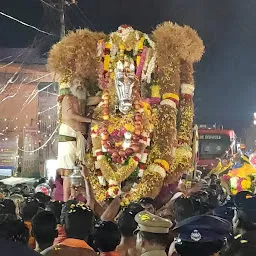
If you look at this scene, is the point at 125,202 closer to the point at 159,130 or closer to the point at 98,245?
the point at 159,130

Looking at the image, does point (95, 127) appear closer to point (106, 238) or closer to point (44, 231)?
point (44, 231)

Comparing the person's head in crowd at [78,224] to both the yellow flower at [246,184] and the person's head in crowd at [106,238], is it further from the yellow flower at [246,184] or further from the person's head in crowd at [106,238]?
the yellow flower at [246,184]

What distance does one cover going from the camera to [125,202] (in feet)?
26.8

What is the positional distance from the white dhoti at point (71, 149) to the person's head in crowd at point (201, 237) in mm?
5390

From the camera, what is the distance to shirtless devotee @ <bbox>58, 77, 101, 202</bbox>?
8.61m

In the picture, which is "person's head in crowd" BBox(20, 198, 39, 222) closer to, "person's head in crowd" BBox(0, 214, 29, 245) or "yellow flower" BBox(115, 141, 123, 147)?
"person's head in crowd" BBox(0, 214, 29, 245)

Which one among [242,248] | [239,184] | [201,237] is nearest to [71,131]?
[239,184]

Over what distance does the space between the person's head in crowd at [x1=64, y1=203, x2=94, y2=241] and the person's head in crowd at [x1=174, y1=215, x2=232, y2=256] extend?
3.45 ft

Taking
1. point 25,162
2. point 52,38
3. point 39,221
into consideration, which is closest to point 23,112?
point 25,162

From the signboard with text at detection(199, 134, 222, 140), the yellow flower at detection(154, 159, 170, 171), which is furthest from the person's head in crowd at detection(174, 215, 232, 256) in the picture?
the signboard with text at detection(199, 134, 222, 140)

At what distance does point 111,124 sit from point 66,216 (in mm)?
4304

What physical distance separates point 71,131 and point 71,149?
0.92 feet

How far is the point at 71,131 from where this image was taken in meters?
8.70

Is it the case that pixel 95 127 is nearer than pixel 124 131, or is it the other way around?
pixel 124 131
